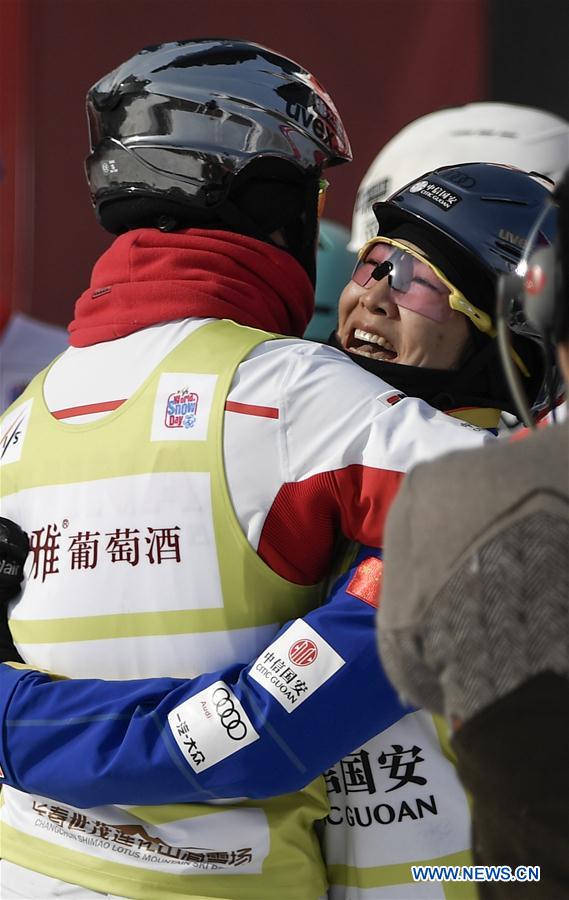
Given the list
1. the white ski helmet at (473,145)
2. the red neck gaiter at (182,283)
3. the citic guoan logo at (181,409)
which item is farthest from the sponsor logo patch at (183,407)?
the white ski helmet at (473,145)

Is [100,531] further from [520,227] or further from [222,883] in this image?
[520,227]

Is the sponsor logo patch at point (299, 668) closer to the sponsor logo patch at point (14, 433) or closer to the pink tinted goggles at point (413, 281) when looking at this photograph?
the sponsor logo patch at point (14, 433)

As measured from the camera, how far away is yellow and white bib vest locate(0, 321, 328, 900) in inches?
65.3

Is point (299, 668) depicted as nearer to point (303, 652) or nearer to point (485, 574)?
point (303, 652)

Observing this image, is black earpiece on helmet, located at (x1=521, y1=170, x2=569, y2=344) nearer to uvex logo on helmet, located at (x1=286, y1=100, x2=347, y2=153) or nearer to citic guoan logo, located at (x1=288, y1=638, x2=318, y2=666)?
citic guoan logo, located at (x1=288, y1=638, x2=318, y2=666)

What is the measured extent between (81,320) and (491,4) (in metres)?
4.71

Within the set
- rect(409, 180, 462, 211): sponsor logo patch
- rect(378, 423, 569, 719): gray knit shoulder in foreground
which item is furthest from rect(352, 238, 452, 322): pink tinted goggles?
rect(378, 423, 569, 719): gray knit shoulder in foreground

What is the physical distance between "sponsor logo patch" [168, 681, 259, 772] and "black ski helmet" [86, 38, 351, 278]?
77 centimetres

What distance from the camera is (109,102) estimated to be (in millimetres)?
2033

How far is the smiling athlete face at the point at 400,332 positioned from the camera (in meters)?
2.16

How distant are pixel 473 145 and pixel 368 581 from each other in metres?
2.42

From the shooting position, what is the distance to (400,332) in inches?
85.6

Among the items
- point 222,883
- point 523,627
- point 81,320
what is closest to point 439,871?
point 222,883

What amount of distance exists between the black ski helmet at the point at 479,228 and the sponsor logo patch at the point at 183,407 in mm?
626
